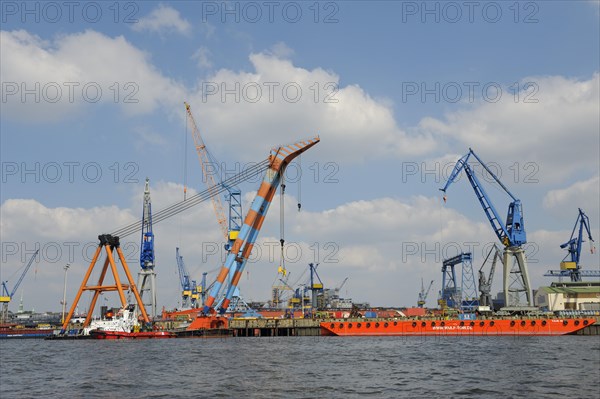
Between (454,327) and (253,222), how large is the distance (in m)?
35.4

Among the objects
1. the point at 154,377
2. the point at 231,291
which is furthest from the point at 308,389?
the point at 231,291

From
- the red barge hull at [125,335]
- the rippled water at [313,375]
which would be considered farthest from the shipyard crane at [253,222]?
the rippled water at [313,375]

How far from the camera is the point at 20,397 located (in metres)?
28.0

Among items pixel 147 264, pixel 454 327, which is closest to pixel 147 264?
pixel 147 264

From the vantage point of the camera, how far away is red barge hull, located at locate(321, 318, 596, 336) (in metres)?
82.0

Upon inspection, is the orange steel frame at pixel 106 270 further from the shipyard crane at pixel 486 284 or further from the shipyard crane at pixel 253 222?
the shipyard crane at pixel 486 284

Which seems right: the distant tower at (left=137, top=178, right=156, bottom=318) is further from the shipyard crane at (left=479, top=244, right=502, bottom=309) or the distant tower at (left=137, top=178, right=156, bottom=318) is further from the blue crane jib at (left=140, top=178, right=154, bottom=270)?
the shipyard crane at (left=479, top=244, right=502, bottom=309)

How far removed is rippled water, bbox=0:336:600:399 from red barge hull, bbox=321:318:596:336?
33.3 metres

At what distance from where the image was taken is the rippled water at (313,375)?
28188mm

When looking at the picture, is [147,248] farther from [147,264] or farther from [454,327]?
[454,327]

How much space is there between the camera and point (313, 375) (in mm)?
34438

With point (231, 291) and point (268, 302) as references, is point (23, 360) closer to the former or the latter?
point (231, 291)

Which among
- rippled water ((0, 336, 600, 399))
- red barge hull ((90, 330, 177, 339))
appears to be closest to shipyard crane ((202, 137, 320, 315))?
red barge hull ((90, 330, 177, 339))

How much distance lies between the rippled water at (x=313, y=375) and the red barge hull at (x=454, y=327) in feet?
109
